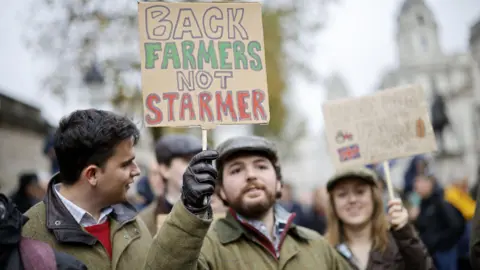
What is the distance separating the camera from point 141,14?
9.07 feet

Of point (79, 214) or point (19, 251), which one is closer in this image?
point (19, 251)

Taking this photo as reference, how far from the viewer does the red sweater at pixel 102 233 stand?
2.55 m

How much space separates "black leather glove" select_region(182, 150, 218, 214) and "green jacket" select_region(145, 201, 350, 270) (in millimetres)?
Answer: 51

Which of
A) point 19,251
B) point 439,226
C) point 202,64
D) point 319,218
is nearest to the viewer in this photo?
point 19,251

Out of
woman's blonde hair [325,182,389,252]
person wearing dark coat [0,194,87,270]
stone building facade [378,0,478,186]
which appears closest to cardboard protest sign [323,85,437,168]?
woman's blonde hair [325,182,389,252]

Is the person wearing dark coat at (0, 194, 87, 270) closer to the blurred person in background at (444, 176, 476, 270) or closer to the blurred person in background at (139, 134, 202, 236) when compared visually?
the blurred person in background at (139, 134, 202, 236)

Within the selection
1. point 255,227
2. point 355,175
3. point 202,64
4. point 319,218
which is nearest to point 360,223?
point 355,175

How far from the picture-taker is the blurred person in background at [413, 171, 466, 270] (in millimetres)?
5684

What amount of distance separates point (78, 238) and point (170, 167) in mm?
1809

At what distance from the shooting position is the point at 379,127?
369cm

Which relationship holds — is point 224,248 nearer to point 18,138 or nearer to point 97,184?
point 97,184

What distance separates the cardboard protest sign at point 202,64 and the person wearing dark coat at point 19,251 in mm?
898

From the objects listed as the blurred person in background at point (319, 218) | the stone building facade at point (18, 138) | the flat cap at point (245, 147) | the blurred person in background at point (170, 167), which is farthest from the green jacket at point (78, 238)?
the stone building facade at point (18, 138)

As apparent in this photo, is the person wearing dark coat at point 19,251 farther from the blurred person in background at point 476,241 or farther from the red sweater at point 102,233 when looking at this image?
the blurred person in background at point 476,241
